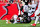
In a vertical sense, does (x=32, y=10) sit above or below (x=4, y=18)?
above

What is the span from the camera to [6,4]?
561 centimetres

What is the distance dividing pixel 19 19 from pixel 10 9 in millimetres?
837

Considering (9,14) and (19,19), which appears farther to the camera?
(9,14)

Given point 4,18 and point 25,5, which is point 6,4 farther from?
point 25,5

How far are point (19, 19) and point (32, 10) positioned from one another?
917 millimetres

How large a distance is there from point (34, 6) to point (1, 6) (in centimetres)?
163

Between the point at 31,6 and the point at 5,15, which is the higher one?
the point at 31,6

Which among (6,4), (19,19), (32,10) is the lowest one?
(19,19)

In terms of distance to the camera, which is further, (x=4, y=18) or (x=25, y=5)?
(x=4, y=18)

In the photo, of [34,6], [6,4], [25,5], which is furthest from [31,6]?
[6,4]

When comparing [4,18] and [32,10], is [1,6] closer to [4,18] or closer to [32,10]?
[4,18]

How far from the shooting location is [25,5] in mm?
5094

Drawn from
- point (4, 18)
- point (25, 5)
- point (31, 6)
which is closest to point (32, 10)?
point (31, 6)

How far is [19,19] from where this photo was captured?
16.5 ft
